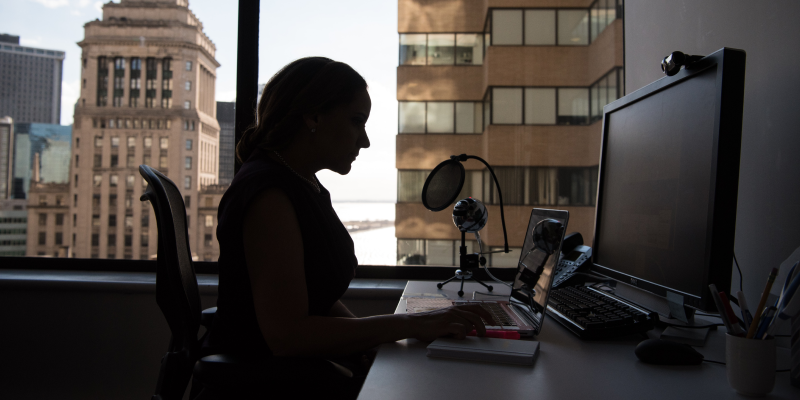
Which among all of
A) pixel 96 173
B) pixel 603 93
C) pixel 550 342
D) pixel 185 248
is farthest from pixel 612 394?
pixel 96 173

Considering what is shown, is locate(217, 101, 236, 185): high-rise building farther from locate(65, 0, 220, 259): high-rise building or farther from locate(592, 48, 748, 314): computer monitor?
locate(592, 48, 748, 314): computer monitor

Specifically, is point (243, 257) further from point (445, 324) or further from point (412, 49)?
point (412, 49)

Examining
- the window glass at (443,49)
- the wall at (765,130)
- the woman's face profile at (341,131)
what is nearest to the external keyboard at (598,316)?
the wall at (765,130)

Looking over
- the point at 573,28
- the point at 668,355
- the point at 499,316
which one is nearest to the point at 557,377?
the point at 668,355

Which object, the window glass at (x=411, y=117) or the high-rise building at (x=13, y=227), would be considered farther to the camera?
the window glass at (x=411, y=117)

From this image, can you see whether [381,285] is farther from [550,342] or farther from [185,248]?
[550,342]

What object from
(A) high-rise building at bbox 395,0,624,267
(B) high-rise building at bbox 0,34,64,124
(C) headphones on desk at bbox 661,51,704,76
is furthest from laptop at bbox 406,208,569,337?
(B) high-rise building at bbox 0,34,64,124

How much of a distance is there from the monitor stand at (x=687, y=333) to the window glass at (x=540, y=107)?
64.6 inches

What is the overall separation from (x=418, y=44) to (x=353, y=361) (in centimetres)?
202

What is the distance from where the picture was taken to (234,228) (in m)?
0.84

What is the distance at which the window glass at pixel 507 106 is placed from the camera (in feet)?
7.91

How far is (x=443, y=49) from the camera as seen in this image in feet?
8.62

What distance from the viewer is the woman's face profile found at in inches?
40.4

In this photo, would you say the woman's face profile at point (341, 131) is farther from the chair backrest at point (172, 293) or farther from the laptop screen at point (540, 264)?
the laptop screen at point (540, 264)
